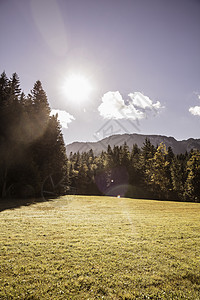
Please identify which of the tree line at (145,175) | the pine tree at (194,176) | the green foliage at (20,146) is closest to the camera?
the green foliage at (20,146)

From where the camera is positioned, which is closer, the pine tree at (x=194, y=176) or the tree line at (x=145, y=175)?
the pine tree at (x=194, y=176)

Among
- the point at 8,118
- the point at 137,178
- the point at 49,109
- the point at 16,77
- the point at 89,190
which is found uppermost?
the point at 16,77

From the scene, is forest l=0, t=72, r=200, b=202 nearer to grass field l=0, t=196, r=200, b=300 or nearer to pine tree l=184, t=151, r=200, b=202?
pine tree l=184, t=151, r=200, b=202

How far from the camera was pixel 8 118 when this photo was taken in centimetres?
2428

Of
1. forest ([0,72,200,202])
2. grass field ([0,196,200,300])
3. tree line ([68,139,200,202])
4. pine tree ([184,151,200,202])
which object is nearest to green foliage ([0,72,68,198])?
forest ([0,72,200,202])

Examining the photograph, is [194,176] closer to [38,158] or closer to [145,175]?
[145,175]

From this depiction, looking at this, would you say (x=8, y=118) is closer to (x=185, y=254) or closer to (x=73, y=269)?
(x=73, y=269)

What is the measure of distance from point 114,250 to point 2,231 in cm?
640

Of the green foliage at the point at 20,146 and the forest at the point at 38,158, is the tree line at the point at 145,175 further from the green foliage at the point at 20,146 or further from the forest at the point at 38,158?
the green foliage at the point at 20,146

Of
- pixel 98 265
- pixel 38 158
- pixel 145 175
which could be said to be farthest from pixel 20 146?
pixel 145 175

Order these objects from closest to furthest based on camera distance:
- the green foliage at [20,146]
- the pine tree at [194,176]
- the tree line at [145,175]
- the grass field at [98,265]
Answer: the grass field at [98,265] < the green foliage at [20,146] < the pine tree at [194,176] < the tree line at [145,175]

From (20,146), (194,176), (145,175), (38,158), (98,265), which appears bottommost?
(98,265)


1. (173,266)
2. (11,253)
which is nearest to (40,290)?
(11,253)

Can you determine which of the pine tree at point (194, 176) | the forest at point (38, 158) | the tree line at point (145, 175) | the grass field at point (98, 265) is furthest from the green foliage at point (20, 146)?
the pine tree at point (194, 176)
